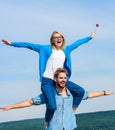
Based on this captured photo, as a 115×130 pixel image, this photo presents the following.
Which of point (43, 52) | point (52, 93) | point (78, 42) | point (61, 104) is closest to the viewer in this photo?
point (61, 104)

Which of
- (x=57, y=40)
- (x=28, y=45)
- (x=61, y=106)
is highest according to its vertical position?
(x=57, y=40)

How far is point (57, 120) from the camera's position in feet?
49.3

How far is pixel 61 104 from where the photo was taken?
15109 millimetres

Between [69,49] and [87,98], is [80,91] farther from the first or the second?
[69,49]

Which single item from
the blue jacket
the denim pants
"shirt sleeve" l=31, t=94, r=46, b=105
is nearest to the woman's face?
the blue jacket

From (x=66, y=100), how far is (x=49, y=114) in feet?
2.24

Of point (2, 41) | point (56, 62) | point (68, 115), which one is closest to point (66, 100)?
point (68, 115)

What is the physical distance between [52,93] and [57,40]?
6.34 ft

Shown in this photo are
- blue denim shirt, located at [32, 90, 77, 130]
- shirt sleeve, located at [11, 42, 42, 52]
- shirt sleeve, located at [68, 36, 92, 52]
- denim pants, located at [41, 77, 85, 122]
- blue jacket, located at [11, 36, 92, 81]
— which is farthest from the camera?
shirt sleeve, located at [68, 36, 92, 52]

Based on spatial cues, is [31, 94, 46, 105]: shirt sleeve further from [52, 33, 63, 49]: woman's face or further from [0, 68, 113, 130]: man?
[52, 33, 63, 49]: woman's face

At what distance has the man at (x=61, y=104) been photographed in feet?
48.6

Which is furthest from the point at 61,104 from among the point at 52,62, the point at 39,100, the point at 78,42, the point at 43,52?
the point at 78,42

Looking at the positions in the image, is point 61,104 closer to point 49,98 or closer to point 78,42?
point 49,98

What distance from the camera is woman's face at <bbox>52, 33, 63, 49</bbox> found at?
1616cm
